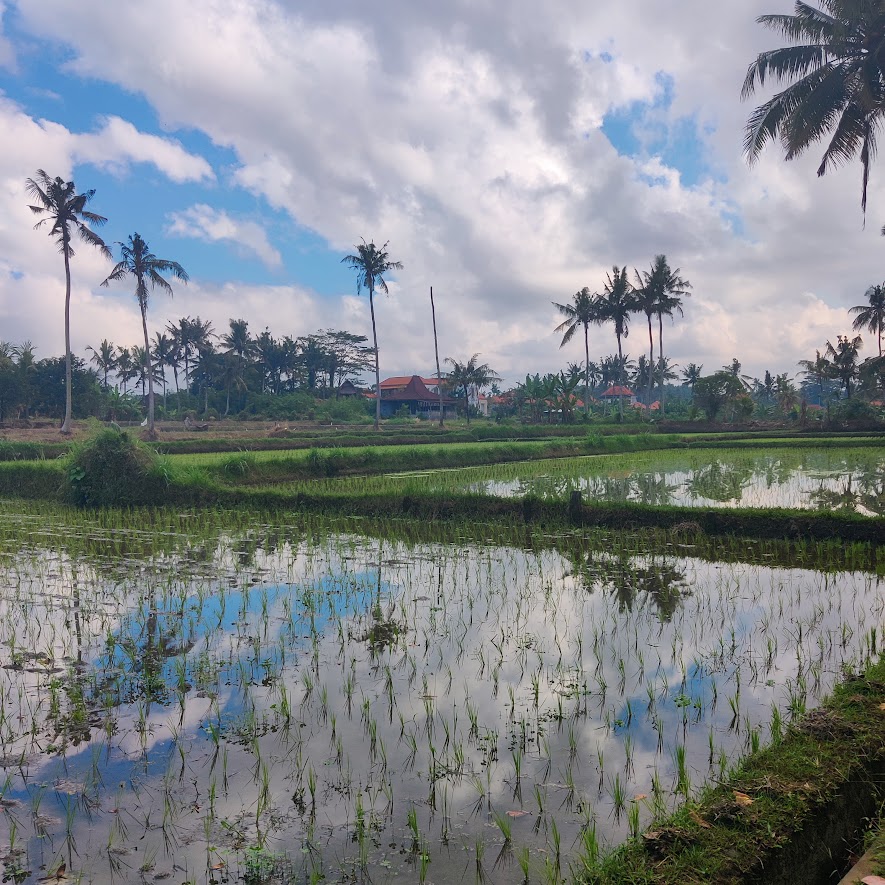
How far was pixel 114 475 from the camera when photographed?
47.0 ft

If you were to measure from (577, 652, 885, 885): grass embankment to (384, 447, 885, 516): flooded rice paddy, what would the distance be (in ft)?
24.6

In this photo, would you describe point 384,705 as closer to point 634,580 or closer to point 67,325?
point 634,580

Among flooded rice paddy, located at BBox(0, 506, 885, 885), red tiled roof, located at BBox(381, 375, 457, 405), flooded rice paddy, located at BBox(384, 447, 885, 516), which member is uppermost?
red tiled roof, located at BBox(381, 375, 457, 405)

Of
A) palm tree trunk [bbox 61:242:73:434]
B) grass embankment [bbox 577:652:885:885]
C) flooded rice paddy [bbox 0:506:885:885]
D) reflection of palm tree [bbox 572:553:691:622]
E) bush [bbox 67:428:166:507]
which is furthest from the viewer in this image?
palm tree trunk [bbox 61:242:73:434]

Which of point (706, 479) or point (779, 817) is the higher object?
point (706, 479)

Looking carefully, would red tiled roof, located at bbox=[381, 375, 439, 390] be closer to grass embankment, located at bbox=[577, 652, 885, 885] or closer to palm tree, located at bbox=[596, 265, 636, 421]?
palm tree, located at bbox=[596, 265, 636, 421]

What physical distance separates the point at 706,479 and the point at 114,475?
41.2ft

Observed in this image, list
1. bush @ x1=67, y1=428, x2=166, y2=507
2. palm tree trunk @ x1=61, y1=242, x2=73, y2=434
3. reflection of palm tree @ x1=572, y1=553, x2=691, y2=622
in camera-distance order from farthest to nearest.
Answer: palm tree trunk @ x1=61, y1=242, x2=73, y2=434, bush @ x1=67, y1=428, x2=166, y2=507, reflection of palm tree @ x1=572, y1=553, x2=691, y2=622

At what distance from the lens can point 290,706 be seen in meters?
4.32

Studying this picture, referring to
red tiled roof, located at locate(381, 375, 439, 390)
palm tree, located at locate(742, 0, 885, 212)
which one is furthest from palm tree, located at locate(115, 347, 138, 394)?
palm tree, located at locate(742, 0, 885, 212)

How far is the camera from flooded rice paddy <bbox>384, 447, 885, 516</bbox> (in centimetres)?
1219

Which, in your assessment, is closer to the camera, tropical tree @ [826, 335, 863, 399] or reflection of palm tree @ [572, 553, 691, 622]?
reflection of palm tree @ [572, 553, 691, 622]

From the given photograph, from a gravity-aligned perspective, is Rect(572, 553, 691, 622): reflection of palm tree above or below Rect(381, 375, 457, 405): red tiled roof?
below

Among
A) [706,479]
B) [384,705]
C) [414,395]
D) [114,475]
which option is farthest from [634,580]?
[414,395]
